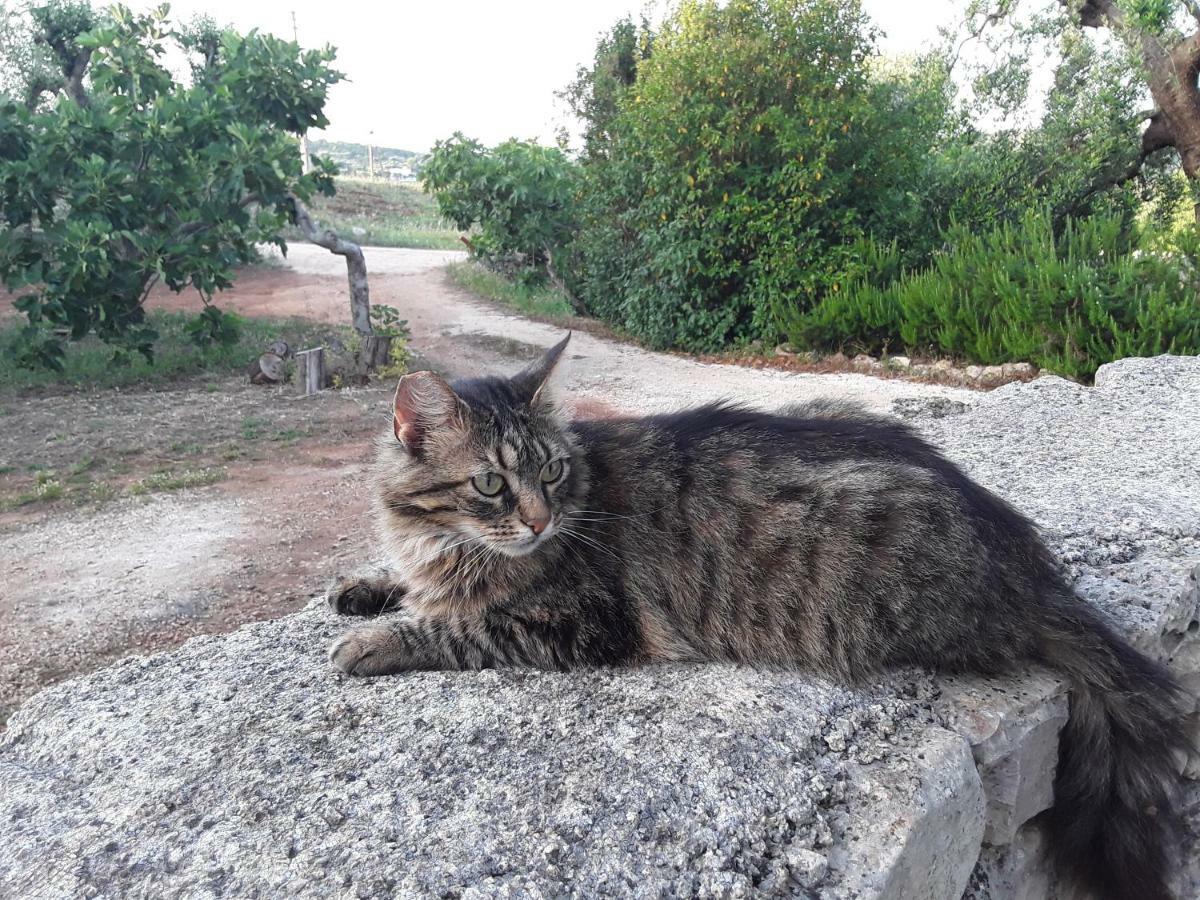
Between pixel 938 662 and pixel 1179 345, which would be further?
pixel 1179 345

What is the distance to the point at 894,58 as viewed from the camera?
16.1 m

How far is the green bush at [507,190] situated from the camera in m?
12.8

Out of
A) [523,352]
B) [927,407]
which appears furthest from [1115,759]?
[523,352]

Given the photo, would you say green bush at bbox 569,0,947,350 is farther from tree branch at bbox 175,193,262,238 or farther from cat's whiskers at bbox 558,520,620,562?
cat's whiskers at bbox 558,520,620,562

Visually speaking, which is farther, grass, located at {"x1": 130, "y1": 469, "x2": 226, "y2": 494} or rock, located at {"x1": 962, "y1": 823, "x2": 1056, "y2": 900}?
grass, located at {"x1": 130, "y1": 469, "x2": 226, "y2": 494}

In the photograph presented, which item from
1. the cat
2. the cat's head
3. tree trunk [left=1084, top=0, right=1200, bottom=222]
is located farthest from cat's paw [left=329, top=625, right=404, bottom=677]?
tree trunk [left=1084, top=0, right=1200, bottom=222]

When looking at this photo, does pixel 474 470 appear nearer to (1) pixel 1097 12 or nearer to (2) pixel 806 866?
(2) pixel 806 866

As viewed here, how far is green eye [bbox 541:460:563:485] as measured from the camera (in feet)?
7.50

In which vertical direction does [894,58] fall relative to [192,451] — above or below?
above

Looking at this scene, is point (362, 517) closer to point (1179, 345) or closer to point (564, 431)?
point (564, 431)

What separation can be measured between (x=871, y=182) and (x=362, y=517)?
7.12 m

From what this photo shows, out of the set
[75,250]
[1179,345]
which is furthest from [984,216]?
[75,250]

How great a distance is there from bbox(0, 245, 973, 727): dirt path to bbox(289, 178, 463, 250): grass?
12.9 meters

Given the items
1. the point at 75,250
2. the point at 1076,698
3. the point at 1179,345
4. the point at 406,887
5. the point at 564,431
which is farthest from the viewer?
the point at 75,250
